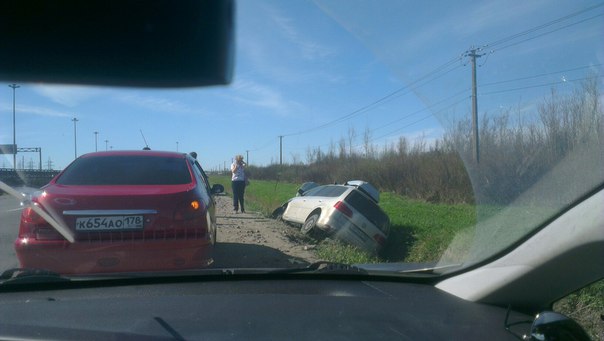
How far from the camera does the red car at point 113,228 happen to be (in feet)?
15.2

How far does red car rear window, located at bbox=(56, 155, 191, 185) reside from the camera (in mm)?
5246

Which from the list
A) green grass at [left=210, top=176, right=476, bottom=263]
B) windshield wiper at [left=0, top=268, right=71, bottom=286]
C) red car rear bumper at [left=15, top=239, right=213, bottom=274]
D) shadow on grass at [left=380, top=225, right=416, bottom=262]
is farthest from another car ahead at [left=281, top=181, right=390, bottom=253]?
windshield wiper at [left=0, top=268, right=71, bottom=286]

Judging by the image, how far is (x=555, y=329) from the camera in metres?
2.23

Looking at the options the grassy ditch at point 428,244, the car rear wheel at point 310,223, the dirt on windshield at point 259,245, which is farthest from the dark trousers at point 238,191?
the car rear wheel at point 310,223

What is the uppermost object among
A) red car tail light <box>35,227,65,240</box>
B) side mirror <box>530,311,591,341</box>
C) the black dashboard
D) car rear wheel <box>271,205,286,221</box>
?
red car tail light <box>35,227,65,240</box>

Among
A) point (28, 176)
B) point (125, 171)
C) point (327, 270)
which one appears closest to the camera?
point (327, 270)

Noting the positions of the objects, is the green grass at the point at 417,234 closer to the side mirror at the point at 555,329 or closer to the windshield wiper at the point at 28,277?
the windshield wiper at the point at 28,277

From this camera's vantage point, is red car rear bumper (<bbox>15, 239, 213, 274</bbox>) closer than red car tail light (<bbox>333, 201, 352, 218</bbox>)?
Yes

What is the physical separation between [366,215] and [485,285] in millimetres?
6643

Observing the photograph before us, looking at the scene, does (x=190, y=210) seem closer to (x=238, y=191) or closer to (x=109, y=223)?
(x=109, y=223)

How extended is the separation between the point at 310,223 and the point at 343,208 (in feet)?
3.23

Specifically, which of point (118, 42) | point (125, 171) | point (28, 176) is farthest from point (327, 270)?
point (28, 176)

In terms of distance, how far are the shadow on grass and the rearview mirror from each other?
4.68m

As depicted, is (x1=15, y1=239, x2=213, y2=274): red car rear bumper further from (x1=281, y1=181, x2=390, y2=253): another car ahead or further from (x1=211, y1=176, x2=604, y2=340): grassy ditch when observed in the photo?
(x1=281, y1=181, x2=390, y2=253): another car ahead
